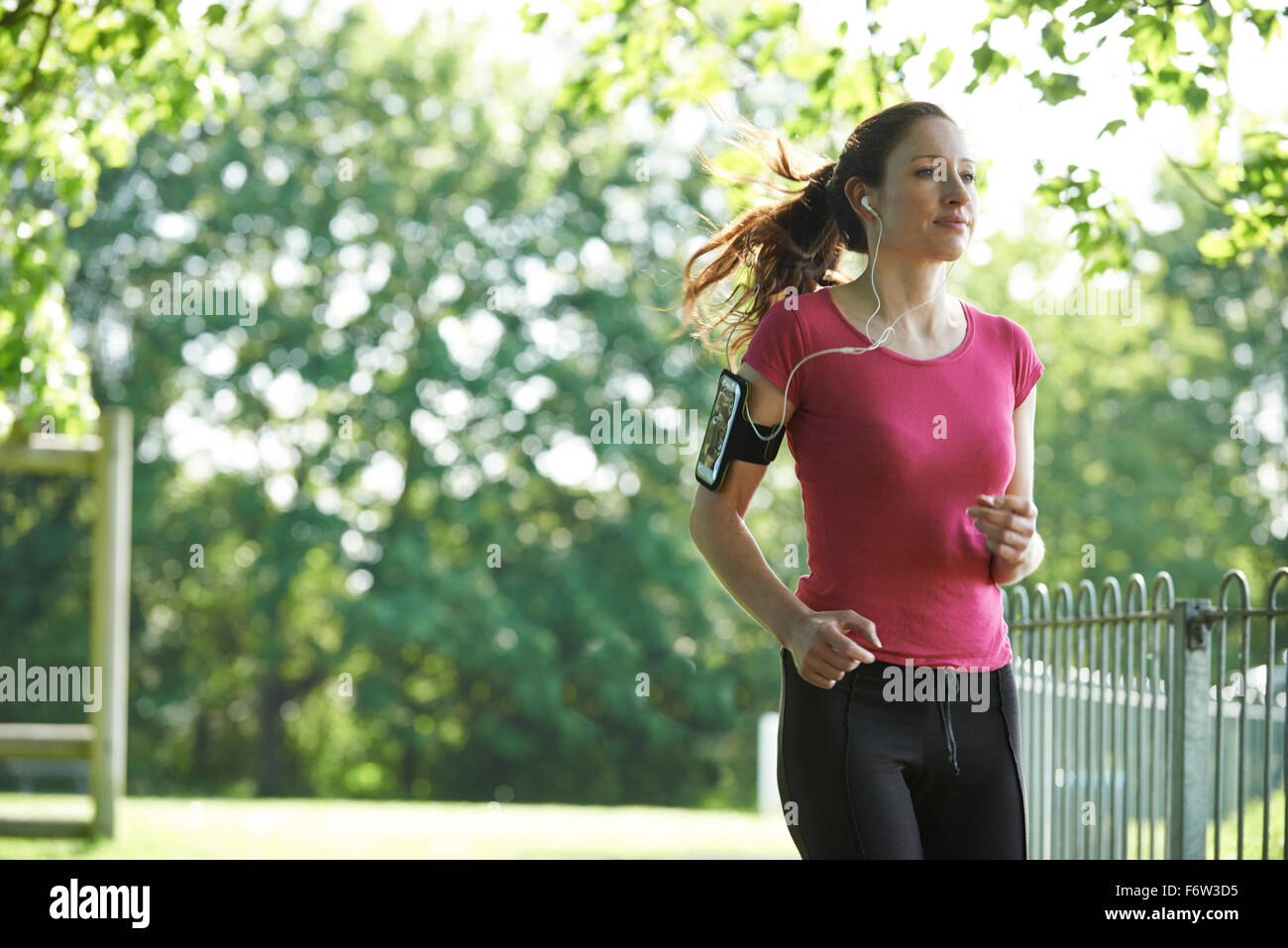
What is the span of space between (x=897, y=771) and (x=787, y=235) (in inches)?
49.9

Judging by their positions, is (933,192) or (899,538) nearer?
(899,538)

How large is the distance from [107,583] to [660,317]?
17.6 meters

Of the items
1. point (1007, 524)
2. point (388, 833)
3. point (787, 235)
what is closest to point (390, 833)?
point (388, 833)

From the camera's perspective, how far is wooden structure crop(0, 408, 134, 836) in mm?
9766

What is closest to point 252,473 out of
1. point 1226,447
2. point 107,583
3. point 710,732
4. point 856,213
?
point 710,732

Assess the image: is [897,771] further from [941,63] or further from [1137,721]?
[941,63]

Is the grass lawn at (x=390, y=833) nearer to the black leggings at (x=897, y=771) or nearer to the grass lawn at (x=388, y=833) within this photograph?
the grass lawn at (x=388, y=833)

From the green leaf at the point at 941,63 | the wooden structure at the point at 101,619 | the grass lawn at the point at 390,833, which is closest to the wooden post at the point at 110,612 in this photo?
the wooden structure at the point at 101,619

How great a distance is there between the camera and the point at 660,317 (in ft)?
87.7

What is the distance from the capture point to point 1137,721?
5.45 meters

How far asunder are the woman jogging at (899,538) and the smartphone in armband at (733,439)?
2 cm

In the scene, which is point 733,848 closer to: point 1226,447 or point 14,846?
point 14,846

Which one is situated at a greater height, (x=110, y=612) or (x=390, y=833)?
(x=110, y=612)

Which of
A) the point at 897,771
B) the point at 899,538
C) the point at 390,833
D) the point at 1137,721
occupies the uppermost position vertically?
the point at 899,538
